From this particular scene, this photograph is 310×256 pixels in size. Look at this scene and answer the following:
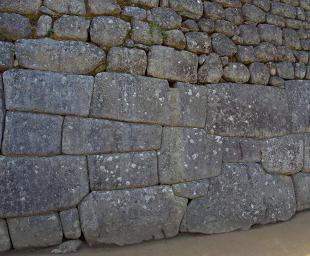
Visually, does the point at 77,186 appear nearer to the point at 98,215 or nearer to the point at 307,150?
the point at 98,215

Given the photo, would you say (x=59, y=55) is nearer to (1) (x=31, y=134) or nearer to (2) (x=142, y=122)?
(1) (x=31, y=134)

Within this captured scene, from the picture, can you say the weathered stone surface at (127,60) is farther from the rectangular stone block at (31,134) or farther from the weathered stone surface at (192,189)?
the weathered stone surface at (192,189)

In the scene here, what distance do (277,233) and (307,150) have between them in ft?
3.36

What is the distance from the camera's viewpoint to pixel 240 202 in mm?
3326

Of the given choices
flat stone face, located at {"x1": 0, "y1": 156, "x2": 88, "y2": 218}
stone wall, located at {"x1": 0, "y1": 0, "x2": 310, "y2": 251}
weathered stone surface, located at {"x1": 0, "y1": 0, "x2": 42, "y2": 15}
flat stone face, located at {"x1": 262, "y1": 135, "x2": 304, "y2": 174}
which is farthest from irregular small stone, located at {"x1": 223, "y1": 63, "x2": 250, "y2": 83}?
weathered stone surface, located at {"x1": 0, "y1": 0, "x2": 42, "y2": 15}

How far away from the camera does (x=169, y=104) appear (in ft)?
10.3

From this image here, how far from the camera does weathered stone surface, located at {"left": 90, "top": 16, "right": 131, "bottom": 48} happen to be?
297cm

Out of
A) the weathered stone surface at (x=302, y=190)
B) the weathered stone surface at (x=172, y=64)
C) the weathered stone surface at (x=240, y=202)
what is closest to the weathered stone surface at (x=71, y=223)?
the weathered stone surface at (x=240, y=202)

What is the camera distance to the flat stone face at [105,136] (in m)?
2.84

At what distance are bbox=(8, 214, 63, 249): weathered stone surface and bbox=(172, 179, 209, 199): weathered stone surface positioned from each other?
1018 mm

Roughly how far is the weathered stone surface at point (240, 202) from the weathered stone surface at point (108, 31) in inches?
58.8

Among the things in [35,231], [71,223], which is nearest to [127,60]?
[71,223]

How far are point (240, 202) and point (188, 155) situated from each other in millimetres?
682

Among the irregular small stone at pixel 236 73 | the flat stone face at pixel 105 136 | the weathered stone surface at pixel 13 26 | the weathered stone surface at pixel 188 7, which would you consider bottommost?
the flat stone face at pixel 105 136
